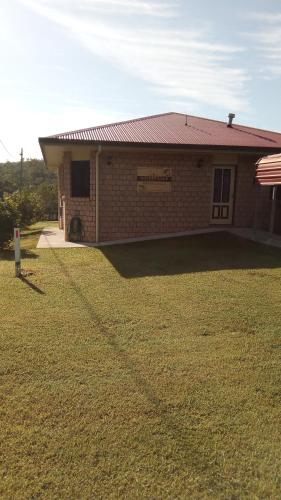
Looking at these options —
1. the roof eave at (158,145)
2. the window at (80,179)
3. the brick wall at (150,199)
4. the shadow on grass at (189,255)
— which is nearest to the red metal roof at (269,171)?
the roof eave at (158,145)

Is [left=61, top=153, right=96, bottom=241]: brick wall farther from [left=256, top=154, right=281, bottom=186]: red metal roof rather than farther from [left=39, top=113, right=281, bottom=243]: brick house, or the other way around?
[left=256, top=154, right=281, bottom=186]: red metal roof

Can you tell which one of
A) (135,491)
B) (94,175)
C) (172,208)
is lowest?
(135,491)

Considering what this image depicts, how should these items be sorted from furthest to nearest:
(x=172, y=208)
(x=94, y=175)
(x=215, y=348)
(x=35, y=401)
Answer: (x=172, y=208), (x=94, y=175), (x=215, y=348), (x=35, y=401)

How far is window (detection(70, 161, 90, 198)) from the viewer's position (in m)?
12.0

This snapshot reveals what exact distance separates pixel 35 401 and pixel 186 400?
141cm

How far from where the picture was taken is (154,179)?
483 inches

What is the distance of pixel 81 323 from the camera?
5.18 m

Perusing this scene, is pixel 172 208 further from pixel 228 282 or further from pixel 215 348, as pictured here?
pixel 215 348

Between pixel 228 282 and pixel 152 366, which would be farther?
pixel 228 282

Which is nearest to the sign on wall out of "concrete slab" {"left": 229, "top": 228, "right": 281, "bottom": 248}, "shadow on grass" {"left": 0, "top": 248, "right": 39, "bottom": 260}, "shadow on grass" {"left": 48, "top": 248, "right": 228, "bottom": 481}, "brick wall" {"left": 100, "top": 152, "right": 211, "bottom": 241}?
"brick wall" {"left": 100, "top": 152, "right": 211, "bottom": 241}

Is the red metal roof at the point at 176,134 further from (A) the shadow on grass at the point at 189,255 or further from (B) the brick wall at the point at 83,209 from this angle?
(A) the shadow on grass at the point at 189,255

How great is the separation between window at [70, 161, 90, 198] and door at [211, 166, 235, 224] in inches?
176

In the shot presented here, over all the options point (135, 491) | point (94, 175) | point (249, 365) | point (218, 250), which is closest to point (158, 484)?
point (135, 491)

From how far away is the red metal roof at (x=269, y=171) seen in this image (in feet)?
32.3
